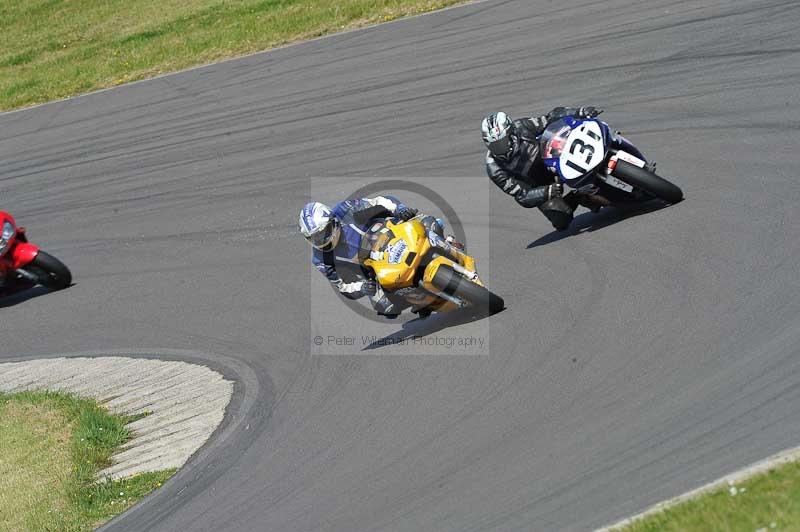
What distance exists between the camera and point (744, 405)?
23.4 ft

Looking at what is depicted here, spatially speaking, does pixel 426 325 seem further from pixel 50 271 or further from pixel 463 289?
pixel 50 271

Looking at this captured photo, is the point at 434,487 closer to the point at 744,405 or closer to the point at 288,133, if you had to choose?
the point at 744,405

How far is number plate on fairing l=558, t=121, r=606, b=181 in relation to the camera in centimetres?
1122

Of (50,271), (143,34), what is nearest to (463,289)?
(50,271)

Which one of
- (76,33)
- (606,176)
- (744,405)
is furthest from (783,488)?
(76,33)

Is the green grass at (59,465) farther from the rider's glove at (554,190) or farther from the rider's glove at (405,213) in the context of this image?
the rider's glove at (554,190)

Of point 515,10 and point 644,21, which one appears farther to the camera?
point 515,10

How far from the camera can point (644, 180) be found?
36.8 ft

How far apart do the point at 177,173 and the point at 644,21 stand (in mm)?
7989

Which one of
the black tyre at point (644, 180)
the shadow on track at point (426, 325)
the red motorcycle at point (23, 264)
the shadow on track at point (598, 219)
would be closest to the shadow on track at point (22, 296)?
the red motorcycle at point (23, 264)

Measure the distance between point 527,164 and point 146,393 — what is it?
471 cm

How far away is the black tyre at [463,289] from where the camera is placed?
1028 centimetres

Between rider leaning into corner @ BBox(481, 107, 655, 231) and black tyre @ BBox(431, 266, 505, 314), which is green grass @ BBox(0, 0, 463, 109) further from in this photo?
black tyre @ BBox(431, 266, 505, 314)

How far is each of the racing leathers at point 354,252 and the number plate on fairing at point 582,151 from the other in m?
1.67
